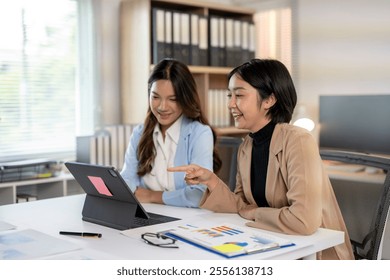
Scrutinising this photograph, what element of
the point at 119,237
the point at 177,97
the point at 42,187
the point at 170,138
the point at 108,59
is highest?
the point at 108,59

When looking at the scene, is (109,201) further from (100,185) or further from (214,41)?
(214,41)

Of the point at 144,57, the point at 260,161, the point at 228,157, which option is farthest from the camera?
the point at 144,57

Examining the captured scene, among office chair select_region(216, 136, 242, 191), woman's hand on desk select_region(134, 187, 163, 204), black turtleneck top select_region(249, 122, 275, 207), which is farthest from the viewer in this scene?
office chair select_region(216, 136, 242, 191)

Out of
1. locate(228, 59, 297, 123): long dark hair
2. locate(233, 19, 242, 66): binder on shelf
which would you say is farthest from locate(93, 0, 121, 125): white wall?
locate(228, 59, 297, 123): long dark hair

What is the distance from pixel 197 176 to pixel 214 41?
2152 millimetres

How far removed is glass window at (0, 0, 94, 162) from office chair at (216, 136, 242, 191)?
1.37 metres

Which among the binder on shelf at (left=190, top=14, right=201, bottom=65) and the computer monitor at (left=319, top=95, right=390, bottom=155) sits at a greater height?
the binder on shelf at (left=190, top=14, right=201, bottom=65)

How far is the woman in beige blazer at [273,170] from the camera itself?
144cm

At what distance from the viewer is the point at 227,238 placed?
4.44 ft

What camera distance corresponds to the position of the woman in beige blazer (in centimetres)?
144

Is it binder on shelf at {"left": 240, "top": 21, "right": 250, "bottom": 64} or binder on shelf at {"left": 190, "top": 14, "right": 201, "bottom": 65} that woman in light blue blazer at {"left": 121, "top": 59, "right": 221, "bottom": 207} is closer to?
binder on shelf at {"left": 190, "top": 14, "right": 201, "bottom": 65}

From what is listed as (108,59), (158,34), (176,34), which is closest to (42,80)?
(108,59)

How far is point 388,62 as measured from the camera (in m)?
3.40

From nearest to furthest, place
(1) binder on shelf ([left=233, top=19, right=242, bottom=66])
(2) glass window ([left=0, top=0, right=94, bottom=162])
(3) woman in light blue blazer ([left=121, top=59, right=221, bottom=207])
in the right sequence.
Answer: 1. (3) woman in light blue blazer ([left=121, top=59, right=221, bottom=207])
2. (2) glass window ([left=0, top=0, right=94, bottom=162])
3. (1) binder on shelf ([left=233, top=19, right=242, bottom=66])
